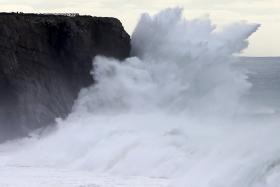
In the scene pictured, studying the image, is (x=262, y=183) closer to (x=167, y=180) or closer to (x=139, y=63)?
(x=167, y=180)

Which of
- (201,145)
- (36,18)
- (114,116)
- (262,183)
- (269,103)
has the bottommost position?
(262,183)

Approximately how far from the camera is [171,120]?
88.5 feet

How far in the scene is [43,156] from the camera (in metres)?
23.0

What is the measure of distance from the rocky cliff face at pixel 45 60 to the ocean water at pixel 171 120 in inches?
26.2

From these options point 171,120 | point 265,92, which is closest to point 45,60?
point 171,120

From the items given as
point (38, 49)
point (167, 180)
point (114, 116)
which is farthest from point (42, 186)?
point (38, 49)

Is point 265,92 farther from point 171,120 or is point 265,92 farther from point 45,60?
point 45,60

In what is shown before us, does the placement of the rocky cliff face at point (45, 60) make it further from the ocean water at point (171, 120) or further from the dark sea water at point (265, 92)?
the dark sea water at point (265, 92)

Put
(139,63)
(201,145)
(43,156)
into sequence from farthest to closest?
(139,63), (43,156), (201,145)

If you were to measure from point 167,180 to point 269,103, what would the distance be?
14.9 meters

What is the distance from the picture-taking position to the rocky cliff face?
88.6 feet

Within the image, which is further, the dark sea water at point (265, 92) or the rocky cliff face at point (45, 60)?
the dark sea water at point (265, 92)

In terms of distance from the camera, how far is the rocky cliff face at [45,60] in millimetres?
27016

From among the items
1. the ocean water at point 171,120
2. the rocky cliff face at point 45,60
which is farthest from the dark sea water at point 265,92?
the rocky cliff face at point 45,60
